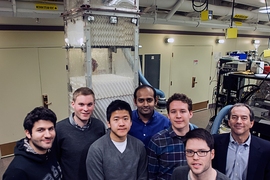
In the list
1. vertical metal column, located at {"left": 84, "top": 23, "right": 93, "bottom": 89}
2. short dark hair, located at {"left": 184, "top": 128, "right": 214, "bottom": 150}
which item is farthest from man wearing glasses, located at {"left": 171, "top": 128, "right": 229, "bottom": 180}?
vertical metal column, located at {"left": 84, "top": 23, "right": 93, "bottom": 89}

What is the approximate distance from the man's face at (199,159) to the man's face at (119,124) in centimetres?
46

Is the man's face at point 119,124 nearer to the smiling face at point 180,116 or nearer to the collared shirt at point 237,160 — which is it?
the smiling face at point 180,116

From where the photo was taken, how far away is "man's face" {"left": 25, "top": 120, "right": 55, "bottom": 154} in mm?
1270

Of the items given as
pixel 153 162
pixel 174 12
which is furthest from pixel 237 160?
pixel 174 12

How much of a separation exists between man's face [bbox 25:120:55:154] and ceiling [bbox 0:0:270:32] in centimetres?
174

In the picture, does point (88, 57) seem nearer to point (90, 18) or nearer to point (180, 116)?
point (90, 18)

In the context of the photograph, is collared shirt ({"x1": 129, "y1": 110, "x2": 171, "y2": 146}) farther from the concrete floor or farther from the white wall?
the concrete floor

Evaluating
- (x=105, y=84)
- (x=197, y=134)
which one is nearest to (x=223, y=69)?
(x=105, y=84)

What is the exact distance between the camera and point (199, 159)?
3.55 feet

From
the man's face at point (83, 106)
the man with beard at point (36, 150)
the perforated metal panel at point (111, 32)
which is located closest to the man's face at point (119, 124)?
the man's face at point (83, 106)

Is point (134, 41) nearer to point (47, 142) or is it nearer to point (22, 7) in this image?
point (47, 142)

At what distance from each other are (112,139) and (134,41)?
3.14ft

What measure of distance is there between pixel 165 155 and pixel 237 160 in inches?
20.3

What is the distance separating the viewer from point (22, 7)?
Answer: 9.06 feet
